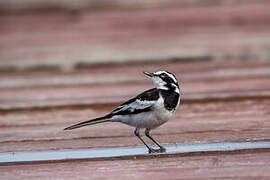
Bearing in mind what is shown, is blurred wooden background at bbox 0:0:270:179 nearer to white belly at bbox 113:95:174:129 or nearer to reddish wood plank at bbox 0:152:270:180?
reddish wood plank at bbox 0:152:270:180

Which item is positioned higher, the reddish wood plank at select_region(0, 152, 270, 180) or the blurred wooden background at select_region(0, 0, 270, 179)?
the reddish wood plank at select_region(0, 152, 270, 180)

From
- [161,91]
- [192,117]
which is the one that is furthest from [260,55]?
[161,91]

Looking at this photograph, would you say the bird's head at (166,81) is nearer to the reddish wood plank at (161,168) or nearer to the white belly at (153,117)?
the white belly at (153,117)

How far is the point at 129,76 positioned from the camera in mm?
14141

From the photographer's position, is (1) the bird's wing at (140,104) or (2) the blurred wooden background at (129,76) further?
(1) the bird's wing at (140,104)

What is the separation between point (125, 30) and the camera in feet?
57.7

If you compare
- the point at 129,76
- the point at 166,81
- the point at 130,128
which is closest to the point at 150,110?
the point at 166,81

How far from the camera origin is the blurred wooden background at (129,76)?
7.47 m

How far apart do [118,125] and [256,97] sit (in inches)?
89.5

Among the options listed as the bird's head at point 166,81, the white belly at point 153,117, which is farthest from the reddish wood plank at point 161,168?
the bird's head at point 166,81

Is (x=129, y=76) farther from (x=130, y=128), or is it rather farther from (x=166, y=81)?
(x=166, y=81)

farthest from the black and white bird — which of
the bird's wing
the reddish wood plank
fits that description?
the reddish wood plank

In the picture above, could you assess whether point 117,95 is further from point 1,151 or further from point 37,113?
point 1,151

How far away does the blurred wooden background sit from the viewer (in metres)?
7.47
